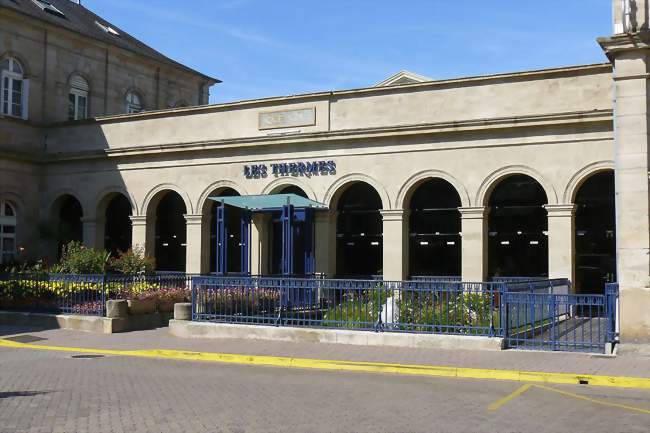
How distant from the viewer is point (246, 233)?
2247cm

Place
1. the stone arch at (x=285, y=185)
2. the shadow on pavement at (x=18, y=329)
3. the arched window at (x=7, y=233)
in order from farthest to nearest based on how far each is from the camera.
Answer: the arched window at (x=7, y=233) → the stone arch at (x=285, y=185) → the shadow on pavement at (x=18, y=329)

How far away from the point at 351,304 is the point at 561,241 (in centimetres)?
722

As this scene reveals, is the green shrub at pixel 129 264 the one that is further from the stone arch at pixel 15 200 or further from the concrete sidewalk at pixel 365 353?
the stone arch at pixel 15 200

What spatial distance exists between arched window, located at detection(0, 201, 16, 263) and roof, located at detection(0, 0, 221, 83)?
703 centimetres

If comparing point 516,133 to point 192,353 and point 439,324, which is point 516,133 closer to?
point 439,324

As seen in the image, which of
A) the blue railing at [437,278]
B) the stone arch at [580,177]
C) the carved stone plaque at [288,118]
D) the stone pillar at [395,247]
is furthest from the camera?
the carved stone plaque at [288,118]

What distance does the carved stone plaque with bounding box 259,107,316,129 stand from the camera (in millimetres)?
23156

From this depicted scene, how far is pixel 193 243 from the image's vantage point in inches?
979

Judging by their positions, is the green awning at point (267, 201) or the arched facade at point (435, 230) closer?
the green awning at point (267, 201)

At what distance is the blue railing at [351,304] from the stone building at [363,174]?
5566mm

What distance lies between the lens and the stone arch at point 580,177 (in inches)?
755

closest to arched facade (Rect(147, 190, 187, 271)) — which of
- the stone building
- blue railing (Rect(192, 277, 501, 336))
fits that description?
the stone building

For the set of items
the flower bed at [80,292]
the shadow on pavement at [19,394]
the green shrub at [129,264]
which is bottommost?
the shadow on pavement at [19,394]

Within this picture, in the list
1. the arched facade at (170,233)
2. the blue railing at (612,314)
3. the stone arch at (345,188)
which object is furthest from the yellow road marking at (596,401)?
the arched facade at (170,233)
